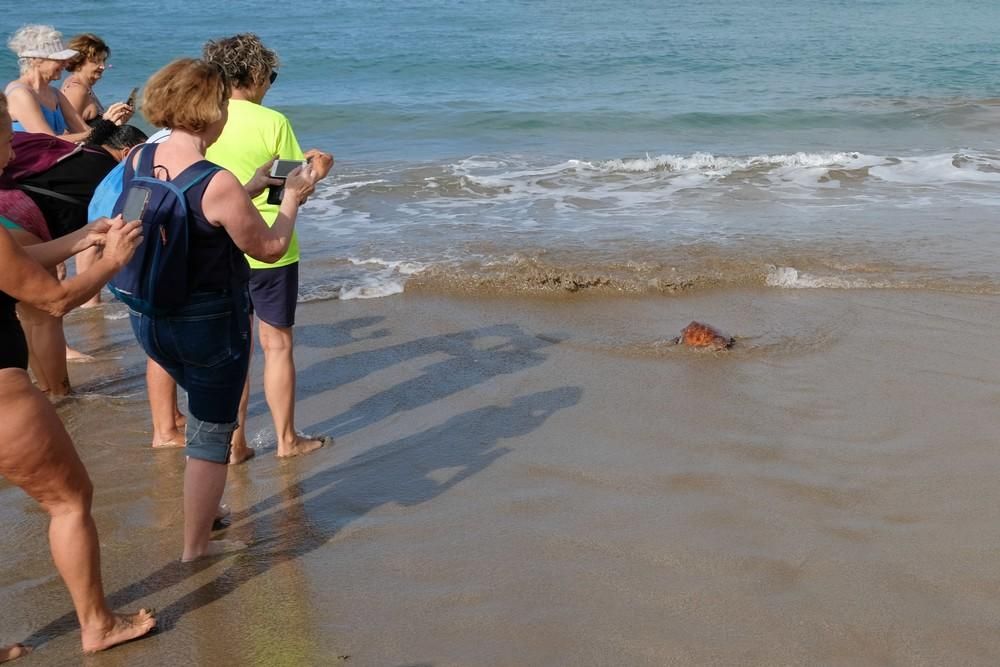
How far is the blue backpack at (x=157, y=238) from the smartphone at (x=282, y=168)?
0.47 metres

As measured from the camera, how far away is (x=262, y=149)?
4.32 m

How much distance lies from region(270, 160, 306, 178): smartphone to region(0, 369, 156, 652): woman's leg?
117 cm

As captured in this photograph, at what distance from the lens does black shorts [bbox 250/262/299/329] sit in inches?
178

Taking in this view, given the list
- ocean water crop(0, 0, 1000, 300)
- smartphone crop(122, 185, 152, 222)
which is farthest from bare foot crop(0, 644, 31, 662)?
ocean water crop(0, 0, 1000, 300)

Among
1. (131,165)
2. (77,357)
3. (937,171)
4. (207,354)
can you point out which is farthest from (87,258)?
(937,171)

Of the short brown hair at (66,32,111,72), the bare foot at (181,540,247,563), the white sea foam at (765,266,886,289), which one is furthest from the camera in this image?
the white sea foam at (765,266,886,289)

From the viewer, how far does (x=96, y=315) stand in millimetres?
7059

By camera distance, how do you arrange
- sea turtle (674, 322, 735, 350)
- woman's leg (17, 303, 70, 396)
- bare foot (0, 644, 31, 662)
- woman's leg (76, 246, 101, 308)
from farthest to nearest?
sea turtle (674, 322, 735, 350) → woman's leg (17, 303, 70, 396) → bare foot (0, 644, 31, 662) → woman's leg (76, 246, 101, 308)

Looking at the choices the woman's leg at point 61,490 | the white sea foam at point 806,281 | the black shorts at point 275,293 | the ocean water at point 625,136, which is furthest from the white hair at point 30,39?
the white sea foam at point 806,281

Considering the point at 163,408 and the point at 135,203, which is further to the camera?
the point at 163,408

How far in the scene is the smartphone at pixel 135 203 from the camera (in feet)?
10.1

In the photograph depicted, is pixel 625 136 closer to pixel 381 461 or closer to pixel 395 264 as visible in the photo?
pixel 395 264

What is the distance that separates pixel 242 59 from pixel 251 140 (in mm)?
329

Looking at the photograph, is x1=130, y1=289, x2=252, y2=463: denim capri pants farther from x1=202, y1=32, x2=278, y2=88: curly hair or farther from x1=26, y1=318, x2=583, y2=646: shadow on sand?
x1=202, y1=32, x2=278, y2=88: curly hair
